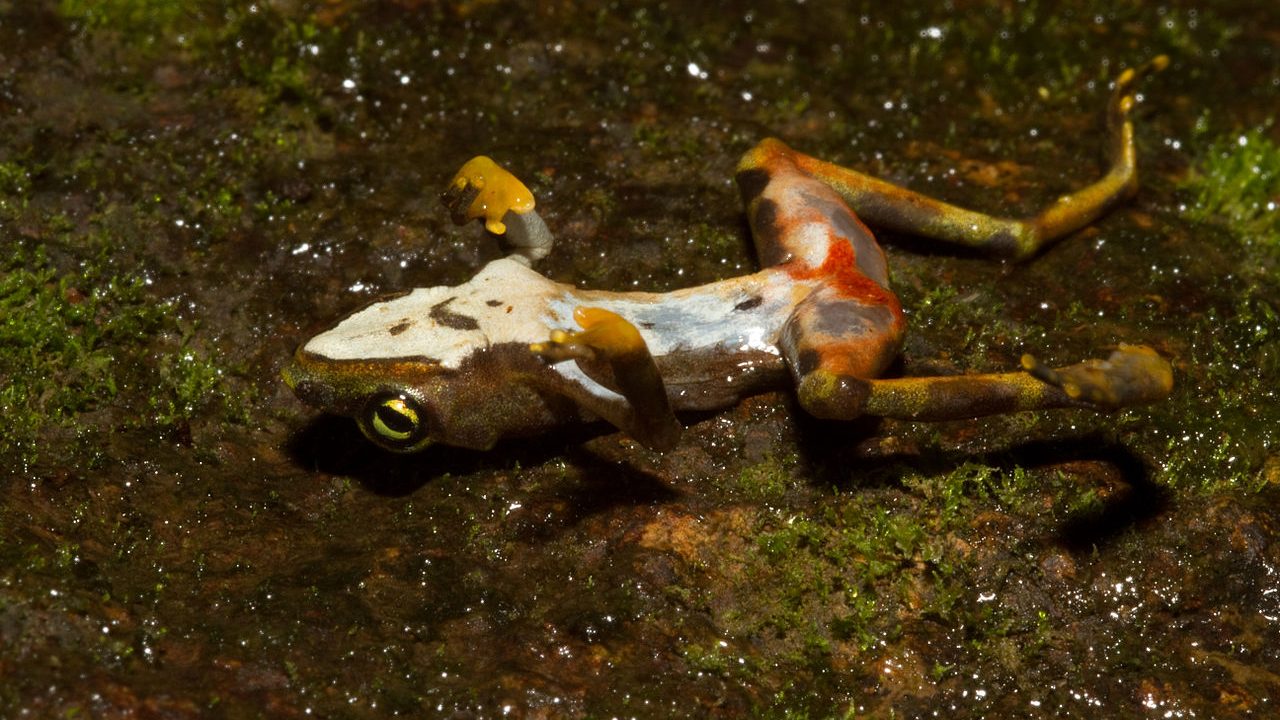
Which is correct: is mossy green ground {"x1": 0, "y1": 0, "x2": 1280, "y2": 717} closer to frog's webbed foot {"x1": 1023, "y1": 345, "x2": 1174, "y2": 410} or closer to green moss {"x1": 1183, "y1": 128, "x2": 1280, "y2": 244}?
green moss {"x1": 1183, "y1": 128, "x2": 1280, "y2": 244}

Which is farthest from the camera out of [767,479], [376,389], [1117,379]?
[767,479]

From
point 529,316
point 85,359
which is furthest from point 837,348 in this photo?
point 85,359

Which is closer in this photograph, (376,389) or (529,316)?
(376,389)

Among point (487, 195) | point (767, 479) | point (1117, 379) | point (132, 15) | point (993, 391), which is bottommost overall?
point (767, 479)

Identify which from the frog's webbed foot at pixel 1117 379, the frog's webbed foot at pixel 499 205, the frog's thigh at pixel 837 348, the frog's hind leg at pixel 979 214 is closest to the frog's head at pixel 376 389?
the frog's webbed foot at pixel 499 205

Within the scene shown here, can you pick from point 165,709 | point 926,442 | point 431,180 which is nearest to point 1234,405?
point 926,442

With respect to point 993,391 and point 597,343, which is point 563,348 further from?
point 993,391
